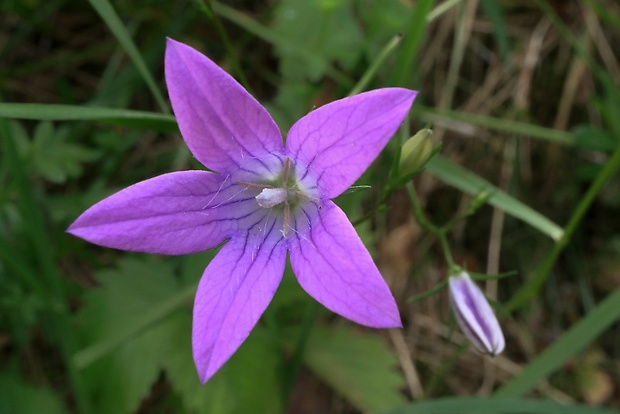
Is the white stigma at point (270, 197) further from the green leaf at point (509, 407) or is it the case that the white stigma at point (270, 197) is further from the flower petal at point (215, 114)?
the green leaf at point (509, 407)

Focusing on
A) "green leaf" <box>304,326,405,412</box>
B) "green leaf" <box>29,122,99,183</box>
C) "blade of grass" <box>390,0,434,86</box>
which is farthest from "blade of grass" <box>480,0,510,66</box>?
"green leaf" <box>29,122,99,183</box>

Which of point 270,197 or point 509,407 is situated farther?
point 509,407

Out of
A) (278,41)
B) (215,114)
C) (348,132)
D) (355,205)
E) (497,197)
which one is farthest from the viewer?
(278,41)

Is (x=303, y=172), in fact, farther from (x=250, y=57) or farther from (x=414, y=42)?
(x=250, y=57)

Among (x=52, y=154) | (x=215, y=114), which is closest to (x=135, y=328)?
(x=52, y=154)

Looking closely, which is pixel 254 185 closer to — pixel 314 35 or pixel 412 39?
pixel 412 39

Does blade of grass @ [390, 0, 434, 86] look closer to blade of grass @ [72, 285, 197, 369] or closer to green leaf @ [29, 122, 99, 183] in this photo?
blade of grass @ [72, 285, 197, 369]
